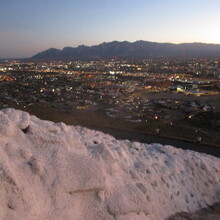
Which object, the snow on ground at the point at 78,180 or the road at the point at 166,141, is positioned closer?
the snow on ground at the point at 78,180

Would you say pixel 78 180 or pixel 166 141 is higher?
pixel 78 180

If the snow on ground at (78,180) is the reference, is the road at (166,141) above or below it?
below

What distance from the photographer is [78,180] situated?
5895 millimetres

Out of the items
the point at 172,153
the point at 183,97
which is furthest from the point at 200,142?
the point at 183,97

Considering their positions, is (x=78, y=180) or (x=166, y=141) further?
(x=166, y=141)

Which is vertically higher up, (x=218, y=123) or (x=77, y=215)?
(x=77, y=215)

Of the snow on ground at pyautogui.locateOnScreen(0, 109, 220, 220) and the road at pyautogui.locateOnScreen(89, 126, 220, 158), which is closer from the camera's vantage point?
the snow on ground at pyautogui.locateOnScreen(0, 109, 220, 220)

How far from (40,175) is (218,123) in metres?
29.2

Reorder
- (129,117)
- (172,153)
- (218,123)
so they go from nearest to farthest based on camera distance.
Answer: (172,153) → (218,123) → (129,117)

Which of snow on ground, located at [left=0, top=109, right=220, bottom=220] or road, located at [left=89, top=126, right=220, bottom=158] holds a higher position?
snow on ground, located at [left=0, top=109, right=220, bottom=220]

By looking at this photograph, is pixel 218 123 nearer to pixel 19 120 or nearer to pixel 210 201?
pixel 210 201

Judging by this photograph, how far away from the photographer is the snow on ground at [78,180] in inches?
205

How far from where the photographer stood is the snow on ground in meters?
5.20

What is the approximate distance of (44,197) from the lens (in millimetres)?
5336
